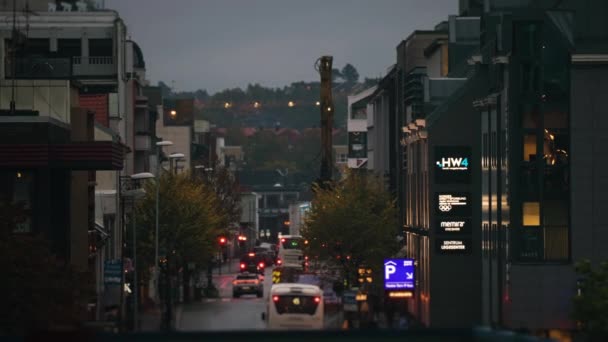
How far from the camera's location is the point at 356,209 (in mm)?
108875

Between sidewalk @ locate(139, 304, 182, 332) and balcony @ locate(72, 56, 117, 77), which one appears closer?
sidewalk @ locate(139, 304, 182, 332)

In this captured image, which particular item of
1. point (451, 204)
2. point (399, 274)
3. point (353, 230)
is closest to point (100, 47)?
point (353, 230)

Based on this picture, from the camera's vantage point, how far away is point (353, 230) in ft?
354

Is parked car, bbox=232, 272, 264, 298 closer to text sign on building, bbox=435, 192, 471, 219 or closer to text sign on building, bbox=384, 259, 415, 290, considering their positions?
text sign on building, bbox=435, 192, 471, 219

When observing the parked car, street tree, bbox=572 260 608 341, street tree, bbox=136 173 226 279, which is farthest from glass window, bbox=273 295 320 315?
the parked car

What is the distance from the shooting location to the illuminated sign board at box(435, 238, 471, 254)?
8950cm

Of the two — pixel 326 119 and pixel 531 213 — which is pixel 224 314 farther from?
pixel 326 119

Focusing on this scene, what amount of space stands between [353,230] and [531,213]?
3652 centimetres

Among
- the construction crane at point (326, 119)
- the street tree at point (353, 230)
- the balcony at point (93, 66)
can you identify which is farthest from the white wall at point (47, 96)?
the construction crane at point (326, 119)

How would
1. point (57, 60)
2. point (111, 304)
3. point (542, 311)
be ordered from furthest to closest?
point (57, 60) < point (111, 304) < point (542, 311)

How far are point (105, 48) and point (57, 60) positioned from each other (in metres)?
19.8

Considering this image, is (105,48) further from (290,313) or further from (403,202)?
(290,313)

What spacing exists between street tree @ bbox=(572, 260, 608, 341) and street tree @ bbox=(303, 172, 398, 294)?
138ft

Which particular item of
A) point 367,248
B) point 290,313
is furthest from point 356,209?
point 290,313
